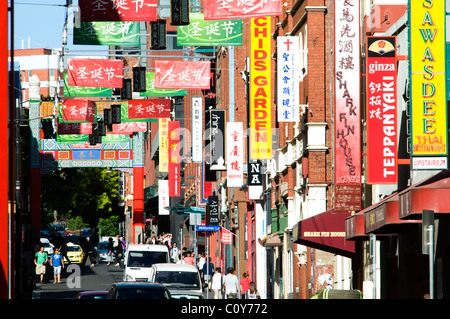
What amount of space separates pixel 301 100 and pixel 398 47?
1032 centimetres

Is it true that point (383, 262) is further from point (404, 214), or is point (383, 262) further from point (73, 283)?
point (73, 283)

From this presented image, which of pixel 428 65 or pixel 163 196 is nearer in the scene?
pixel 428 65

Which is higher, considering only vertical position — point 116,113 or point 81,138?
point 116,113

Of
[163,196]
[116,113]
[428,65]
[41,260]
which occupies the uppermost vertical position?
[116,113]

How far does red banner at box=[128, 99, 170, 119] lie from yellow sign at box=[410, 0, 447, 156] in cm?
2186

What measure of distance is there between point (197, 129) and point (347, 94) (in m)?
25.5

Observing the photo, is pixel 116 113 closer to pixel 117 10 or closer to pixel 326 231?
pixel 117 10

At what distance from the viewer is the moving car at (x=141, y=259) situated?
1446 inches

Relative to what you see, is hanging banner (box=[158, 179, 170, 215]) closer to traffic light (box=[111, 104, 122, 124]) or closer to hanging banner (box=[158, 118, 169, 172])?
hanging banner (box=[158, 118, 169, 172])

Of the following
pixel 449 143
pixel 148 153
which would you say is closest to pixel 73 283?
pixel 449 143

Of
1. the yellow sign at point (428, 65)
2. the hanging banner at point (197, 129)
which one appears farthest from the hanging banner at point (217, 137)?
the yellow sign at point (428, 65)

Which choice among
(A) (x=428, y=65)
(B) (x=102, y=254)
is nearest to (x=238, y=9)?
(A) (x=428, y=65)

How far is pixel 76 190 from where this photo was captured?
80500 mm

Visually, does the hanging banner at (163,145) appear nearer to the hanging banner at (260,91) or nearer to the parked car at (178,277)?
the hanging banner at (260,91)
